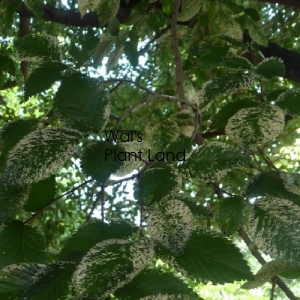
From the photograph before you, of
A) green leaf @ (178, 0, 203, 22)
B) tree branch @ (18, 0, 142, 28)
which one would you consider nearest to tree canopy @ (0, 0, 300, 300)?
green leaf @ (178, 0, 203, 22)

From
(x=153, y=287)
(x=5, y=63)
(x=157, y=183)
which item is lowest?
(x=153, y=287)

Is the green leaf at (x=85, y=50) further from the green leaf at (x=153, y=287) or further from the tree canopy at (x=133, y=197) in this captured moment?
the green leaf at (x=153, y=287)

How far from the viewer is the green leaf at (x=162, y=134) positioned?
703 millimetres

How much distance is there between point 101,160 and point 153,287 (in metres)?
0.13

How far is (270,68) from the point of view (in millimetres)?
517

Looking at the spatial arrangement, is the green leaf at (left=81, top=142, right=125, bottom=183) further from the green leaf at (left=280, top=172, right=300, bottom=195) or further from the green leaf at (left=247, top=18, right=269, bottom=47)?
the green leaf at (left=247, top=18, right=269, bottom=47)

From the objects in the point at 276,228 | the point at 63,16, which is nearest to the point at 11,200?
the point at 276,228

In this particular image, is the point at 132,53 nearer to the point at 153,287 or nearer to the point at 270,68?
the point at 270,68

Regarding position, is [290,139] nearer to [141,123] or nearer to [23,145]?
[141,123]

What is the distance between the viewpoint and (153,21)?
1.13 meters

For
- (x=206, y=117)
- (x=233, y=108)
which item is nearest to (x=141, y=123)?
(x=206, y=117)

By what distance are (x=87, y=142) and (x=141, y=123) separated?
1028 mm

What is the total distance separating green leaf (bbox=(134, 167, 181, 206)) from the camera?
1.40 ft

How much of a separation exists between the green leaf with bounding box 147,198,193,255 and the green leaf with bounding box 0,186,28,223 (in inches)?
5.7
